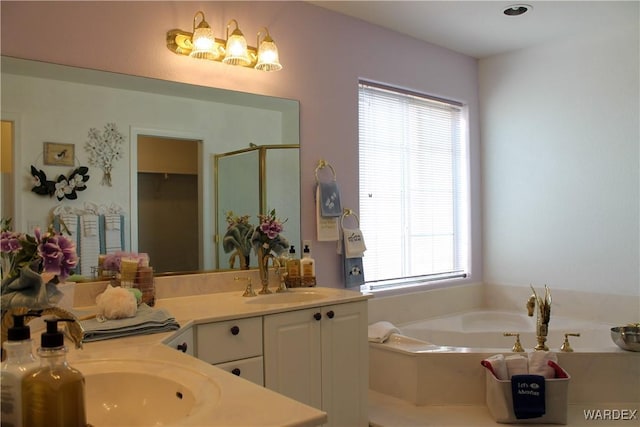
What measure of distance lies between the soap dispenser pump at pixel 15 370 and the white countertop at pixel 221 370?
264mm

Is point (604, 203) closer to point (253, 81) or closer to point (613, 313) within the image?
point (613, 313)

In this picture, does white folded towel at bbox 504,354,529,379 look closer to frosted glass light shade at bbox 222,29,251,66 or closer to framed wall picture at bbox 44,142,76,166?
frosted glass light shade at bbox 222,29,251,66

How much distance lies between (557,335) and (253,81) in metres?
2.67

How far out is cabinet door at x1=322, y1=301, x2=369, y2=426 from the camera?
7.96 feet

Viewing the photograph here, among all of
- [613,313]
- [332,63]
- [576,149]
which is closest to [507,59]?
[576,149]

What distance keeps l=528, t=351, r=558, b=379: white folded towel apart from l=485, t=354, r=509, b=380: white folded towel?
0.13m

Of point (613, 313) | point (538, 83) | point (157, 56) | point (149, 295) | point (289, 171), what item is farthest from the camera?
point (538, 83)

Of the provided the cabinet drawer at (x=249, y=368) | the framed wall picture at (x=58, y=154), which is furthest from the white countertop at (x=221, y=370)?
the framed wall picture at (x=58, y=154)

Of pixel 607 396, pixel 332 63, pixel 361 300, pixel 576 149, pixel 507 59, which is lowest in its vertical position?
pixel 607 396

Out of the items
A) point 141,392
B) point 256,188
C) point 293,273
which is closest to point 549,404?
point 293,273

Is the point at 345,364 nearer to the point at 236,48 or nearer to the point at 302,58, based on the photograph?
the point at 236,48

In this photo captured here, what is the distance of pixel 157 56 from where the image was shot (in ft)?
8.32

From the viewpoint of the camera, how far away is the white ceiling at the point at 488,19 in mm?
3238

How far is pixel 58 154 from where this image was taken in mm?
2221
